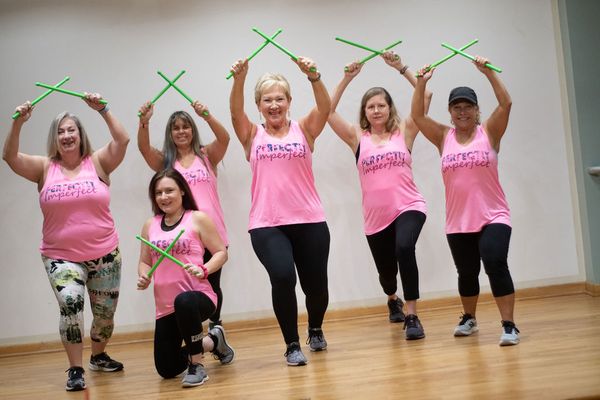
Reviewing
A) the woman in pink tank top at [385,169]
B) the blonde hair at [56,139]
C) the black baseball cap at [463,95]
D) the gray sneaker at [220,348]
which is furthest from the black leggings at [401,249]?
the blonde hair at [56,139]

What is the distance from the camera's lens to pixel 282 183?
3965mm

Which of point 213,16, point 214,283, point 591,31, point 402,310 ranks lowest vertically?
point 402,310

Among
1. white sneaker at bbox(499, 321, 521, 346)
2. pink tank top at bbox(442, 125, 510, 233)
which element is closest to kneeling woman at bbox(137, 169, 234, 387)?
pink tank top at bbox(442, 125, 510, 233)

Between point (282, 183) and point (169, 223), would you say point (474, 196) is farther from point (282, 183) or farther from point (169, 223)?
point (169, 223)

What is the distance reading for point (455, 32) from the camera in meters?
5.40

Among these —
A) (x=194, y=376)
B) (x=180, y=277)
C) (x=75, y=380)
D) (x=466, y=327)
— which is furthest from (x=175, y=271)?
(x=466, y=327)

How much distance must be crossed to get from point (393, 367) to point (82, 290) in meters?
1.63

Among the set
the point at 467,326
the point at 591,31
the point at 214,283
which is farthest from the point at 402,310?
the point at 591,31

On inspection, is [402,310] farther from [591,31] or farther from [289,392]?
[591,31]

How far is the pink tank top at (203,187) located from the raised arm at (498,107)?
64.7 inches

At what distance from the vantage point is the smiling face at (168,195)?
3.85 metres

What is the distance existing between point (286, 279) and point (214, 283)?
2.20 feet

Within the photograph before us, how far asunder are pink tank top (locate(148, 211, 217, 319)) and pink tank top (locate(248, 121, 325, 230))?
13.4 inches

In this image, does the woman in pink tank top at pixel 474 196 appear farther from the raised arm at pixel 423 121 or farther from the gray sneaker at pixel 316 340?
the gray sneaker at pixel 316 340
